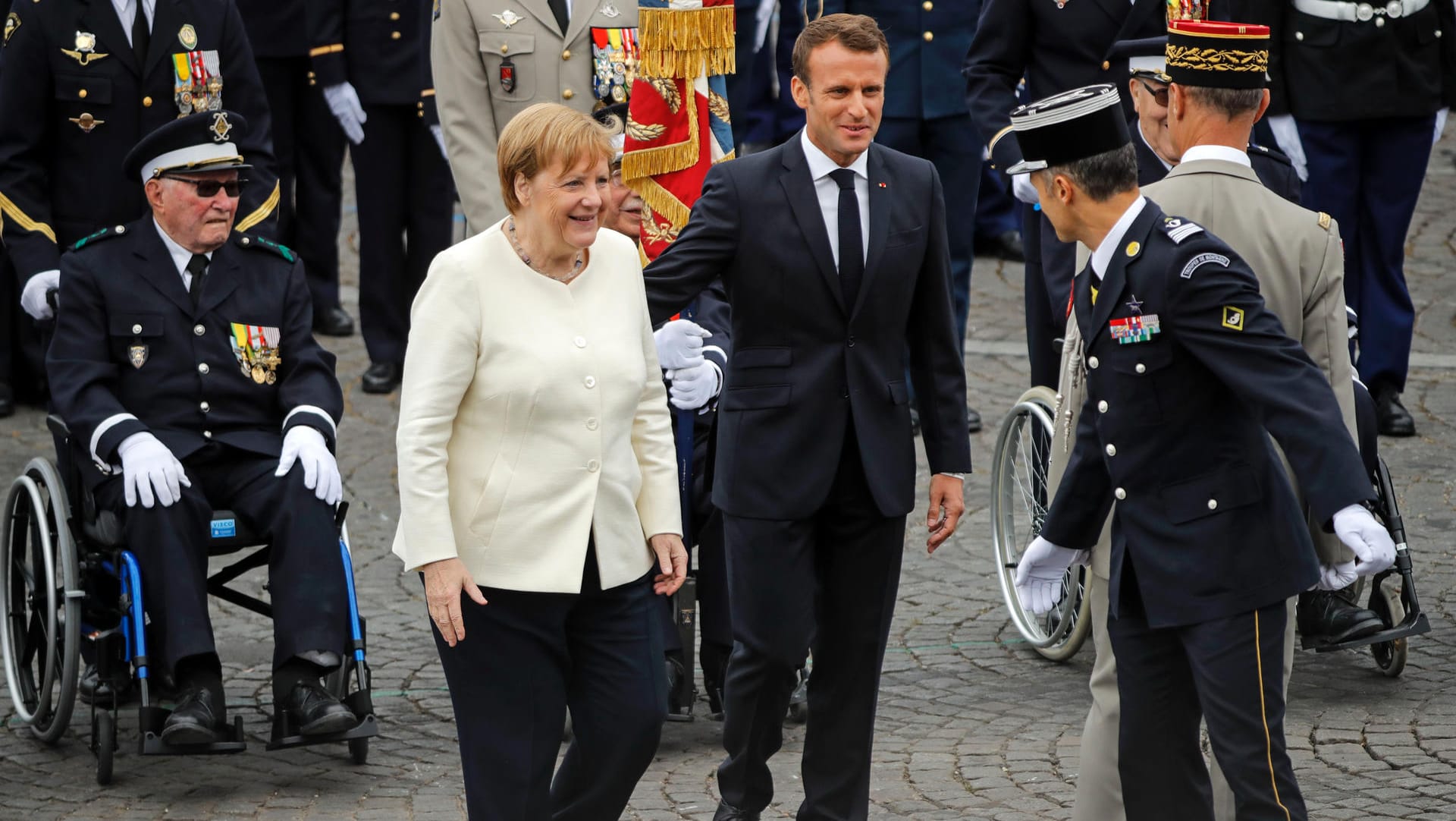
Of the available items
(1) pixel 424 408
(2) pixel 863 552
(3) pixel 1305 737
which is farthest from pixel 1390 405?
(1) pixel 424 408

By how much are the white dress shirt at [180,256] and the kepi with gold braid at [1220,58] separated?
3020mm

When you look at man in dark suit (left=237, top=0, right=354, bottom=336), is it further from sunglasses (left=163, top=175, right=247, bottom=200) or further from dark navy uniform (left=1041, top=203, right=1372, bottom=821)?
dark navy uniform (left=1041, top=203, right=1372, bottom=821)

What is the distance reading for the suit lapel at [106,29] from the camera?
272 inches

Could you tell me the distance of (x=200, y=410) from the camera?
592 centimetres

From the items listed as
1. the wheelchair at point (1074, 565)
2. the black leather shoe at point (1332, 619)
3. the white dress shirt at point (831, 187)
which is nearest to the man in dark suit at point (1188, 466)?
the white dress shirt at point (831, 187)

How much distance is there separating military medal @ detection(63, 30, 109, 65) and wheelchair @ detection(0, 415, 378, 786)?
1540mm

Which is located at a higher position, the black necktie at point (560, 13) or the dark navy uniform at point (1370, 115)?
the black necktie at point (560, 13)

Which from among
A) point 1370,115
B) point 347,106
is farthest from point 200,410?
point 1370,115

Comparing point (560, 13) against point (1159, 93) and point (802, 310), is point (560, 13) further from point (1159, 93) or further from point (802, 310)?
point (802, 310)

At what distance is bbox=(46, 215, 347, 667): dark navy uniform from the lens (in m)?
5.59

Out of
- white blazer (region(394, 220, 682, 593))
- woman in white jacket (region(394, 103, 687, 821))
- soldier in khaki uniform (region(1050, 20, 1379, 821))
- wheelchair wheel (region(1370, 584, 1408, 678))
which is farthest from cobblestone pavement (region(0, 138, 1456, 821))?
white blazer (region(394, 220, 682, 593))

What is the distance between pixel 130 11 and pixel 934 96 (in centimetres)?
328

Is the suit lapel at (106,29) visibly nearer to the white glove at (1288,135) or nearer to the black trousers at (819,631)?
the black trousers at (819,631)

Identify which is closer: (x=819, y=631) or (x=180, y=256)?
(x=819, y=631)
